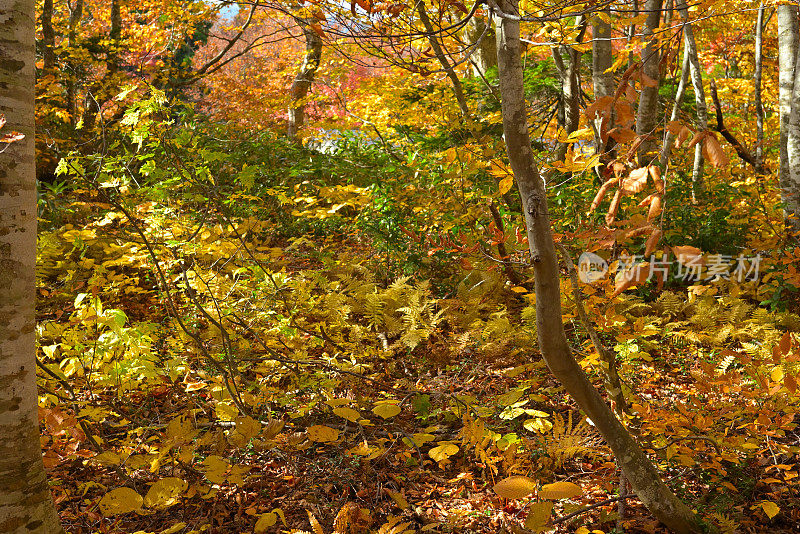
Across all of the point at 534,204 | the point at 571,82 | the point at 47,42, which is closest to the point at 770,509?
the point at 534,204

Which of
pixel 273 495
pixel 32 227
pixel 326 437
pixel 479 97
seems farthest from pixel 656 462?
pixel 479 97

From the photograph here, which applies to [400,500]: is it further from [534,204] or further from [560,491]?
[534,204]

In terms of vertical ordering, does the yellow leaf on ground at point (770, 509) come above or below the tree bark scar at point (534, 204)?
below

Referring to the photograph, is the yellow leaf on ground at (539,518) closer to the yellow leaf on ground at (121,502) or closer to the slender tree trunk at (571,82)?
the yellow leaf on ground at (121,502)

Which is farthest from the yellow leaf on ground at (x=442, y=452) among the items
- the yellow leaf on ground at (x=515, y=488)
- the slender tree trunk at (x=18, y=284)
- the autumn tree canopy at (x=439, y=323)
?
the slender tree trunk at (x=18, y=284)

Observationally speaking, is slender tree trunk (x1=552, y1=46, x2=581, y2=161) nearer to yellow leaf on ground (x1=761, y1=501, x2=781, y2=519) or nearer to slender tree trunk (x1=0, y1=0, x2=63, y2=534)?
yellow leaf on ground (x1=761, y1=501, x2=781, y2=519)

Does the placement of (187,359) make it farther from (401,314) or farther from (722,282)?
(722,282)

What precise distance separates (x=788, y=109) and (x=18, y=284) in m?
5.56

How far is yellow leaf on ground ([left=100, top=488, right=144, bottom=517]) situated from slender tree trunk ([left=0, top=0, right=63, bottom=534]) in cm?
30

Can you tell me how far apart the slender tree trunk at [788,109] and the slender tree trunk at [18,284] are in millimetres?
5132

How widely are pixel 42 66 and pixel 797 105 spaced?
861 centimetres

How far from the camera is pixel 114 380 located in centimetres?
296

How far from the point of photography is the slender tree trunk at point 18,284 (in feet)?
4.87

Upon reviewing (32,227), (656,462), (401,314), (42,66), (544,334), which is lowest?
(656,462)
